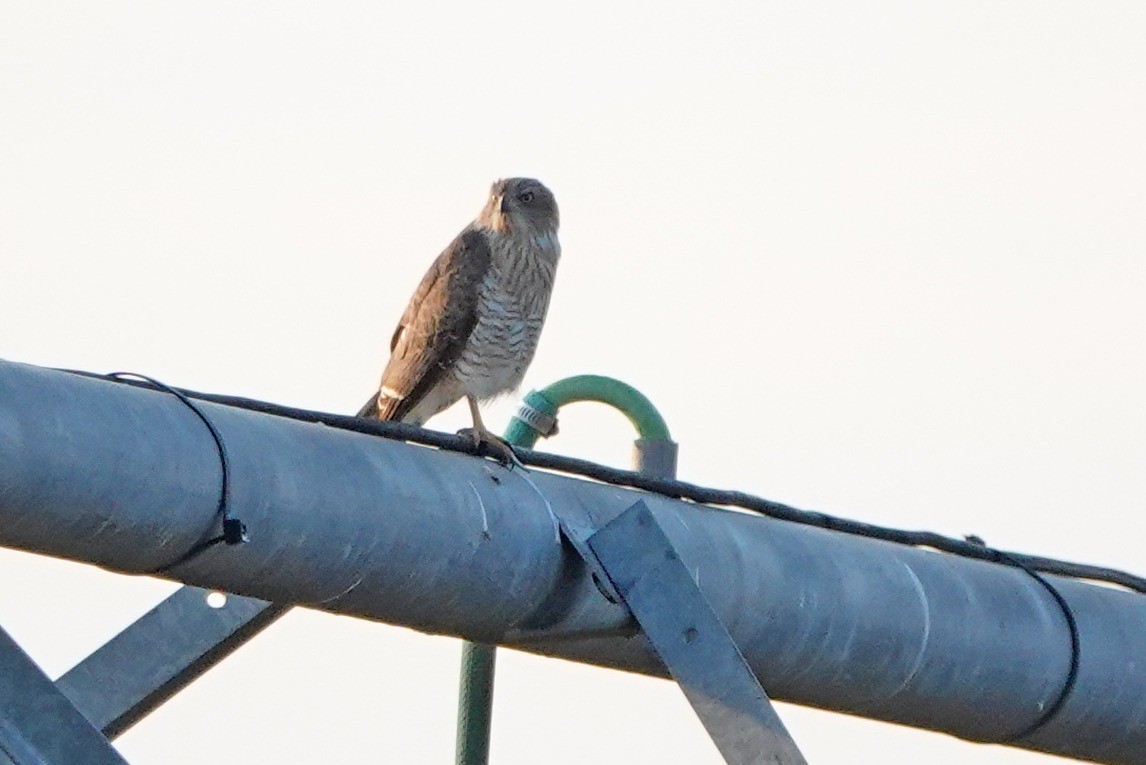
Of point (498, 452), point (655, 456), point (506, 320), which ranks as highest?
point (506, 320)

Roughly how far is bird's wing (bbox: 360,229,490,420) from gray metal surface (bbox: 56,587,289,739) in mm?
2809

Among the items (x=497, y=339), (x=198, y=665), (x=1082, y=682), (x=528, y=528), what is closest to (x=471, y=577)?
(x=528, y=528)

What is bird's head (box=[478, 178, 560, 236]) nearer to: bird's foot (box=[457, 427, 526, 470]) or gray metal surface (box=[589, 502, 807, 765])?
bird's foot (box=[457, 427, 526, 470])

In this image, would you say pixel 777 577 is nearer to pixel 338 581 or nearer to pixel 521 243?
pixel 338 581

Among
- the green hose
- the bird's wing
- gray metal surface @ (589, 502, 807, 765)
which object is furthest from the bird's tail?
gray metal surface @ (589, 502, 807, 765)

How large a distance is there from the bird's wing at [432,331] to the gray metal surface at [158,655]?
9.22ft

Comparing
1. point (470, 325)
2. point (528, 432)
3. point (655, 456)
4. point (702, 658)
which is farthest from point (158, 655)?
point (470, 325)

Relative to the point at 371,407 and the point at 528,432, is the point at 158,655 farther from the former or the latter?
the point at 371,407

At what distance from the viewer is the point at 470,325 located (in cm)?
738

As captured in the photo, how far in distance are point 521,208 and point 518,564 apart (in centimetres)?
470

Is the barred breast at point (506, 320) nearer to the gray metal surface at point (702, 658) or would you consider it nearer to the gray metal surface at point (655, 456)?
the gray metal surface at point (655, 456)

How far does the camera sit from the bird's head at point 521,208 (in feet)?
26.1

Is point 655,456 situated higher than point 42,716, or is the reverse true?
point 655,456

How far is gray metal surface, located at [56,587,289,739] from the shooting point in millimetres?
4234
